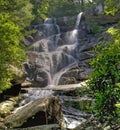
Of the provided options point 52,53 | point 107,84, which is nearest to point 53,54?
point 52,53

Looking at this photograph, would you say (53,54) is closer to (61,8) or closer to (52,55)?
(52,55)

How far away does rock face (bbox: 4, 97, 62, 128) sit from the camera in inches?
666

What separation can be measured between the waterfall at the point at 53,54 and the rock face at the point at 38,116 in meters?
21.4

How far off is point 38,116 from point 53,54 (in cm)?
2855

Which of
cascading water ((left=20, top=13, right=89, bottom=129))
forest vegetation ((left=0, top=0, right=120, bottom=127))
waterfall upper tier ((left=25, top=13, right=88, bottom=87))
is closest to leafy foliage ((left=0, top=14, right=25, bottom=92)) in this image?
forest vegetation ((left=0, top=0, right=120, bottom=127))

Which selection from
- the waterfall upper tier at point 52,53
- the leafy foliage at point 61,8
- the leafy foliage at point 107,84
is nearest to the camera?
the leafy foliage at point 107,84

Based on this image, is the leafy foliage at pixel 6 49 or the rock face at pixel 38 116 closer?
the rock face at pixel 38 116

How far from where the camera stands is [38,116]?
56.2ft

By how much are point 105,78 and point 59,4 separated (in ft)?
195

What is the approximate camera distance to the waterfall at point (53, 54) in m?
41.1

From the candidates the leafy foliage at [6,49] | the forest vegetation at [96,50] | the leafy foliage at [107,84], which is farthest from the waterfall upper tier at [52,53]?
the leafy foliage at [107,84]

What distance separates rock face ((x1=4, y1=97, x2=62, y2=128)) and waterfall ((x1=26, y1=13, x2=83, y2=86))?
70.1ft

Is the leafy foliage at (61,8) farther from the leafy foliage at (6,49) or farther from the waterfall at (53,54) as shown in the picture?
the leafy foliage at (6,49)

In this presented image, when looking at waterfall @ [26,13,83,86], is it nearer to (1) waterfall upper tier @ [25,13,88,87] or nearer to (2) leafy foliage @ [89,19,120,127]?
(1) waterfall upper tier @ [25,13,88,87]
